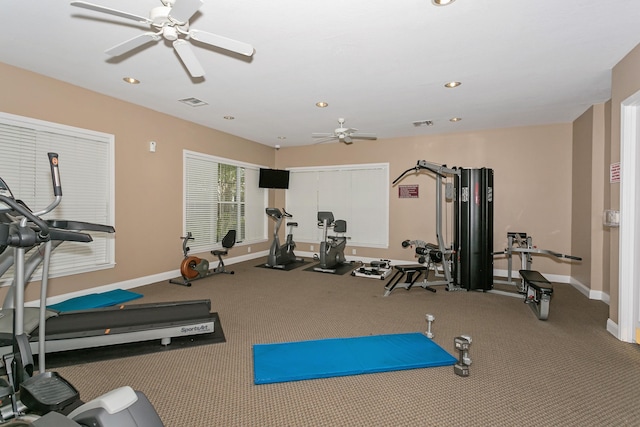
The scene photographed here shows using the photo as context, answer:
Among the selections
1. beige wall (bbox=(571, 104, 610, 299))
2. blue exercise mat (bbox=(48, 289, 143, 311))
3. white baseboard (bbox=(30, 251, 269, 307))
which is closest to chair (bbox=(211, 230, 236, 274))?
white baseboard (bbox=(30, 251, 269, 307))

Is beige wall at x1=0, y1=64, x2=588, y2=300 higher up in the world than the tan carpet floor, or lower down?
higher up

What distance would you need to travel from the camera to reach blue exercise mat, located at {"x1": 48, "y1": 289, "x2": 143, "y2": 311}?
366 cm

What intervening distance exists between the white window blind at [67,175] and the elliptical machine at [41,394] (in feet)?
7.27

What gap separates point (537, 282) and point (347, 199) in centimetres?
420

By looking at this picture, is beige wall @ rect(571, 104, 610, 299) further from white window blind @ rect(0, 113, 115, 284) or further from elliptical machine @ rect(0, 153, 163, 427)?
white window blind @ rect(0, 113, 115, 284)

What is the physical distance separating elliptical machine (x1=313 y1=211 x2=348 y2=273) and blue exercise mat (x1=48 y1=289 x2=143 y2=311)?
3.19 metres

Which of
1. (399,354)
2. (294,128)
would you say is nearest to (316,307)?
(399,354)

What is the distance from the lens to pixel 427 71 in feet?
11.0

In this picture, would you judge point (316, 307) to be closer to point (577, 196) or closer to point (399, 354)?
point (399, 354)

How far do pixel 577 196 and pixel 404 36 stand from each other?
4.39 metres

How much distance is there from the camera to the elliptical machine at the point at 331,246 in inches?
241

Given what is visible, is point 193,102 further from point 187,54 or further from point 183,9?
point 183,9

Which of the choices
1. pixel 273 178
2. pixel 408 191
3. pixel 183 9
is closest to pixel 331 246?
pixel 408 191

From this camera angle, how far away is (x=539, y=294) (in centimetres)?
352
